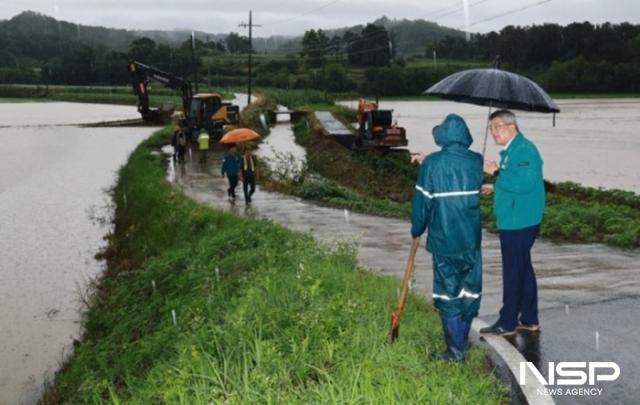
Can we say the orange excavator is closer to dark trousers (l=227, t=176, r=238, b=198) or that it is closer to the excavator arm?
the excavator arm

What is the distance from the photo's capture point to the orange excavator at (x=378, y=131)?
33.7 metres

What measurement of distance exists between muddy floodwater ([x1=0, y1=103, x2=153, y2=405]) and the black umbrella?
25.5ft

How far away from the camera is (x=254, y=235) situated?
465 inches

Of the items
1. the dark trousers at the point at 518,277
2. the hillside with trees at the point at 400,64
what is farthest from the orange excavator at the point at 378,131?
the hillside with trees at the point at 400,64

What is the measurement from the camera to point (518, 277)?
20.1 feet

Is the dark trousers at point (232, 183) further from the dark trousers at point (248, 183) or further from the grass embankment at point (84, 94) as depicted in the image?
the grass embankment at point (84, 94)

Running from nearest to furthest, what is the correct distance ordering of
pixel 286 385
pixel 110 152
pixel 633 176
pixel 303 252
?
pixel 286 385, pixel 303 252, pixel 633 176, pixel 110 152

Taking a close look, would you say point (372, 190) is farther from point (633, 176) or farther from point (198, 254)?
point (198, 254)

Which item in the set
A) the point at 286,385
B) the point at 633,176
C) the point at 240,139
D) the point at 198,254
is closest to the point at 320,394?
the point at 286,385

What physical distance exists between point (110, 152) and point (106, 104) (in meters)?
62.8

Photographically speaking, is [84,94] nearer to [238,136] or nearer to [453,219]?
[238,136]

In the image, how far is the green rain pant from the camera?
533 centimetres

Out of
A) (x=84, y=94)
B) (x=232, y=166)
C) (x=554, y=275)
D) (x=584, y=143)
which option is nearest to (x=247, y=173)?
(x=232, y=166)

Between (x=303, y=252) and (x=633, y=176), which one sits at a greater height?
(x=303, y=252)
